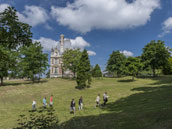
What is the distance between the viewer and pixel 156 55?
159 feet

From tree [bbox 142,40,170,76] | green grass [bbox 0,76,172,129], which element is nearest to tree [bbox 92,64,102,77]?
tree [bbox 142,40,170,76]

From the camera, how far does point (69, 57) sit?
50219mm

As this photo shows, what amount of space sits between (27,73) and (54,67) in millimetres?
28354

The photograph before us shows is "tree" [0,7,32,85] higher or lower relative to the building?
lower

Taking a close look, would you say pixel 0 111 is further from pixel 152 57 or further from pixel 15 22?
pixel 152 57

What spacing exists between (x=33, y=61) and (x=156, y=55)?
44715 millimetres

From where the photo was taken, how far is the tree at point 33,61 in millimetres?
37303

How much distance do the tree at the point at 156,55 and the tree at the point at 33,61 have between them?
38.4 metres

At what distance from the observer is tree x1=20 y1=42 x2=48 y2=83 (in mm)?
37303

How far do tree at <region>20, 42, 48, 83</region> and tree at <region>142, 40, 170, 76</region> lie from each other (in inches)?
1512

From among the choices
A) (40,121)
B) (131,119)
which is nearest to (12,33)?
(40,121)

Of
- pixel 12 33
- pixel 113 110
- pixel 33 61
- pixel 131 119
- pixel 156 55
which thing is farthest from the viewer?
pixel 156 55

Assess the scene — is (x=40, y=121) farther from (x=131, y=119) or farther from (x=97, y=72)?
(x=97, y=72)

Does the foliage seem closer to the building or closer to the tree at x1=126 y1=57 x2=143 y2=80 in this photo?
the tree at x1=126 y1=57 x2=143 y2=80
